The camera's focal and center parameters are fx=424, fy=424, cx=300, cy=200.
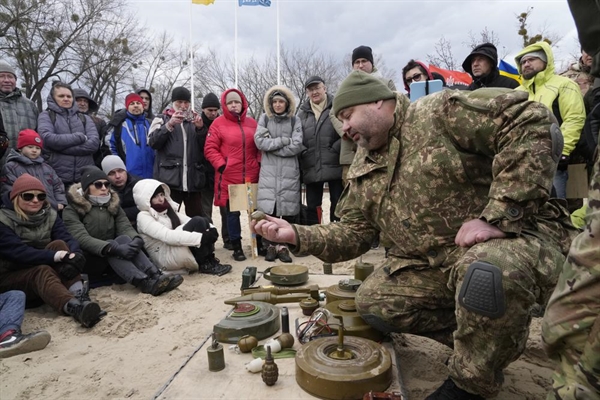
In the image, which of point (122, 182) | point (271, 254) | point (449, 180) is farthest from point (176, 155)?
point (449, 180)

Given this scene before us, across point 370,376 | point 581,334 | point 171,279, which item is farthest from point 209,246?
point 581,334

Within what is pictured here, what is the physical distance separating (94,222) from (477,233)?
3.78m

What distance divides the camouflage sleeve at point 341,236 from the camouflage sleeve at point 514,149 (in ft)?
2.74

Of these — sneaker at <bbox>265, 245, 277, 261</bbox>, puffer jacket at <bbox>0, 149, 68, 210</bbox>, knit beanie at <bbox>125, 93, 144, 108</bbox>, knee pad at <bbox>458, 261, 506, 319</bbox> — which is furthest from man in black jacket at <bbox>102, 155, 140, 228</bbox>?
knee pad at <bbox>458, 261, 506, 319</bbox>

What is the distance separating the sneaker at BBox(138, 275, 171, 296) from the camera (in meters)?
4.04

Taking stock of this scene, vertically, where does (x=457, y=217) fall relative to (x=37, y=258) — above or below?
above

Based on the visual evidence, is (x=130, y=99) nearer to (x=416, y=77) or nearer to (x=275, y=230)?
(x=416, y=77)

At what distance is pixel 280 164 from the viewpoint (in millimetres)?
5230

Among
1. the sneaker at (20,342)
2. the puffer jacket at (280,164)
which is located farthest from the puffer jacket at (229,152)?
the sneaker at (20,342)

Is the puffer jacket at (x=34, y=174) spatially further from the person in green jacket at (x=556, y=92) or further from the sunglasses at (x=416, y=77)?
the person in green jacket at (x=556, y=92)

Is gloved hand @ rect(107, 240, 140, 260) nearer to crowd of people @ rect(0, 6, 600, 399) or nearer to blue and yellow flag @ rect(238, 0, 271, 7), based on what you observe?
crowd of people @ rect(0, 6, 600, 399)

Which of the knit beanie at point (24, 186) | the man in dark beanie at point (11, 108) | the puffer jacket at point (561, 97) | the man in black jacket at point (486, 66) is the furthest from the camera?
the man in dark beanie at point (11, 108)

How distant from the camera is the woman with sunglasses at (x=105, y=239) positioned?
13.6 feet

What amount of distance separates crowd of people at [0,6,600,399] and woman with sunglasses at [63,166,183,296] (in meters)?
0.02
